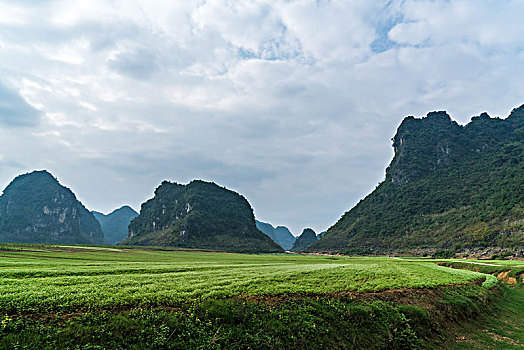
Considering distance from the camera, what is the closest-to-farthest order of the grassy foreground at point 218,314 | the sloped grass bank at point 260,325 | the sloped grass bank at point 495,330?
the sloped grass bank at point 260,325 < the grassy foreground at point 218,314 < the sloped grass bank at point 495,330

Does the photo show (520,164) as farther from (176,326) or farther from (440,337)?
(176,326)

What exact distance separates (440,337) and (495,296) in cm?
1777

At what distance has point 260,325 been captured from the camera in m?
13.0

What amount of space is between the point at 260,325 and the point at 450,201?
511ft

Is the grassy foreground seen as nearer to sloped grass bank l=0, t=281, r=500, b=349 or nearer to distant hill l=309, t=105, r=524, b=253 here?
sloped grass bank l=0, t=281, r=500, b=349

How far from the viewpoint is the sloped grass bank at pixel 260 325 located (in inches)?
385

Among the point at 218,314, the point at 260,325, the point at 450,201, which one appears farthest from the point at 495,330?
the point at 450,201

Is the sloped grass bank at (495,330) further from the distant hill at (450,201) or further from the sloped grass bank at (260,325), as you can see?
the distant hill at (450,201)

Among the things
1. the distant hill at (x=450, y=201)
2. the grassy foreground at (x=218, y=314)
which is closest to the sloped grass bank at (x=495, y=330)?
the grassy foreground at (x=218, y=314)

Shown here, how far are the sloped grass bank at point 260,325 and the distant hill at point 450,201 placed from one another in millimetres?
76560

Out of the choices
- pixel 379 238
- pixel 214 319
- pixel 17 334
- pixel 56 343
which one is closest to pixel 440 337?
pixel 214 319

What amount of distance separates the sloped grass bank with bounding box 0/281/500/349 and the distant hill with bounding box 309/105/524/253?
76560mm

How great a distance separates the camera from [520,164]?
132250 mm

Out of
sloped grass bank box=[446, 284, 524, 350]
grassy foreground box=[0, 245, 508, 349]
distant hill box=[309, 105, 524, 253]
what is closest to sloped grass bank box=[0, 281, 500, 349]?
grassy foreground box=[0, 245, 508, 349]
